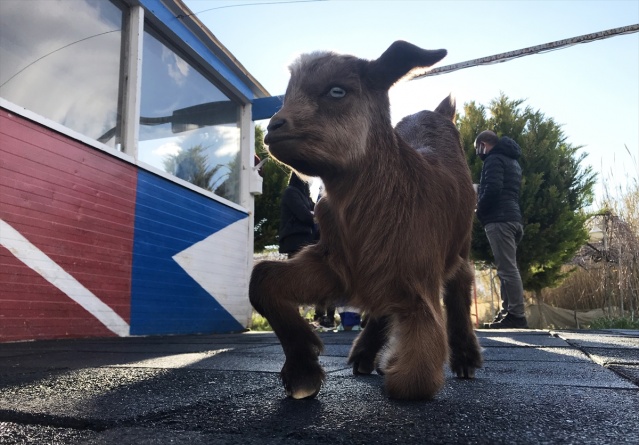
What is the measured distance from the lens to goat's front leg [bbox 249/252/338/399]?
1555 millimetres

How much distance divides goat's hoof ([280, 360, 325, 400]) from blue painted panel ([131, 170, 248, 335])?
4.28m

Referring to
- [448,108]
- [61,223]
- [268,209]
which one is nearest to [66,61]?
[61,223]

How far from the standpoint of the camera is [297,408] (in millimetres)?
1295

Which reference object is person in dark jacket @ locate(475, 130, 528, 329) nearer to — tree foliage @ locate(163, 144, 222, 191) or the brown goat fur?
tree foliage @ locate(163, 144, 222, 191)

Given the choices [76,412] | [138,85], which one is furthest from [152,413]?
[138,85]

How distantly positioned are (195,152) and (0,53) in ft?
10.0

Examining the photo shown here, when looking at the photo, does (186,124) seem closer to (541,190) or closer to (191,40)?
(191,40)

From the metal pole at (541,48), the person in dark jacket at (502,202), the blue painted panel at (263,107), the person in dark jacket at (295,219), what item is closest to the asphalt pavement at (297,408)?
the person in dark jacket at (295,219)

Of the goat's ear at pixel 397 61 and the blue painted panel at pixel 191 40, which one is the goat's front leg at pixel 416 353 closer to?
the goat's ear at pixel 397 61

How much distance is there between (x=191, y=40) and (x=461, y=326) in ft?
18.3

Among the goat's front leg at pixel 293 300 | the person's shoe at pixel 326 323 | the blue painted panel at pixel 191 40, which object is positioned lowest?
the person's shoe at pixel 326 323

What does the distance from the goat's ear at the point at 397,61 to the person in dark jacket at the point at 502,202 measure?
378 cm

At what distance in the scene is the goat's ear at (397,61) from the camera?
1.88 m

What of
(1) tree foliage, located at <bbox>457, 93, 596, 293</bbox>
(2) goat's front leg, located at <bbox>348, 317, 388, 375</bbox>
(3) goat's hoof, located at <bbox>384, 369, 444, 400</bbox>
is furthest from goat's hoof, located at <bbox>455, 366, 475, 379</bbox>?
(1) tree foliage, located at <bbox>457, 93, 596, 293</bbox>
